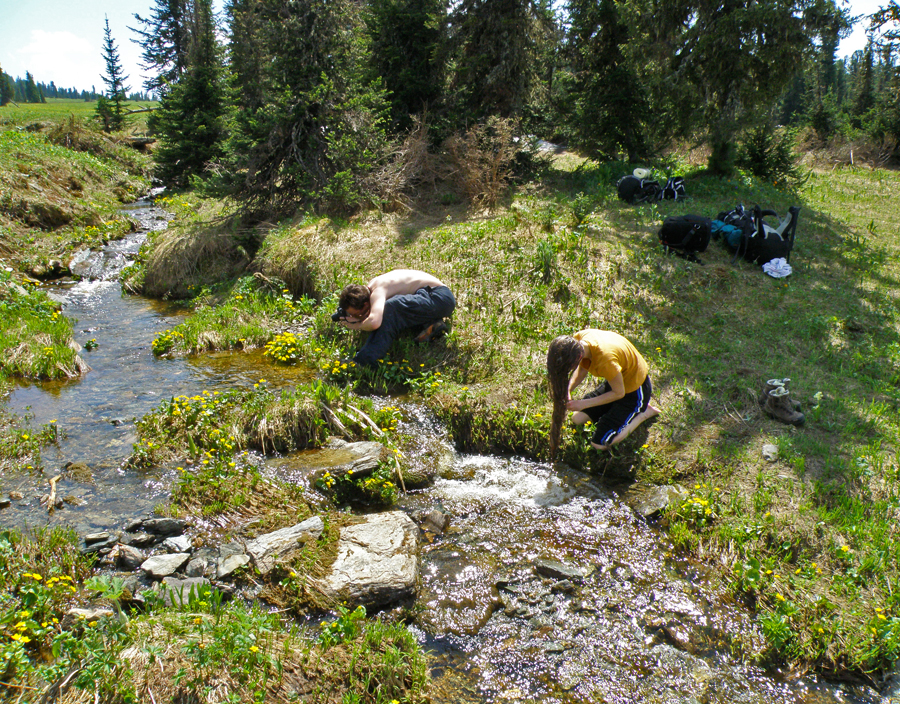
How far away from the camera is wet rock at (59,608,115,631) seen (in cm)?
310

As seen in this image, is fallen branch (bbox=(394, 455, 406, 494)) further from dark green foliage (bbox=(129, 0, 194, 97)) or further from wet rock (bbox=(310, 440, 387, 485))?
dark green foliage (bbox=(129, 0, 194, 97))

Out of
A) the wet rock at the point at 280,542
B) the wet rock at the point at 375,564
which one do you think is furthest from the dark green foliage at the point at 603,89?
the wet rock at the point at 280,542

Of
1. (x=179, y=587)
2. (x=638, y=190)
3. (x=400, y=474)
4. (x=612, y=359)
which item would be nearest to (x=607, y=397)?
(x=612, y=359)

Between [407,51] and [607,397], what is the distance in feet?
40.1

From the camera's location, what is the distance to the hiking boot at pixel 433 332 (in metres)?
7.14

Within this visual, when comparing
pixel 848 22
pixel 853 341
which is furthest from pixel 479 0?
pixel 853 341

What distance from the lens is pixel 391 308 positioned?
6676 mm

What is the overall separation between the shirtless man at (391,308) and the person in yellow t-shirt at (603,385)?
2368 millimetres

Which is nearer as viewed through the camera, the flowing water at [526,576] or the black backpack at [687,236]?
the flowing water at [526,576]

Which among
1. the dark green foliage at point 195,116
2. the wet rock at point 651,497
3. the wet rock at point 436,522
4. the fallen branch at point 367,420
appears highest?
the dark green foliage at point 195,116

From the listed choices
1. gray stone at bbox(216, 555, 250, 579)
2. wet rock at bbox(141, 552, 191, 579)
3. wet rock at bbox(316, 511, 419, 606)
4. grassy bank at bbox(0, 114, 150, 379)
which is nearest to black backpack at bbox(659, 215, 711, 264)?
wet rock at bbox(316, 511, 419, 606)

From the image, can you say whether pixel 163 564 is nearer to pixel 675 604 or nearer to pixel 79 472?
pixel 79 472

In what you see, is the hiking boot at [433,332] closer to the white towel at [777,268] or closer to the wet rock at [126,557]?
the wet rock at [126,557]

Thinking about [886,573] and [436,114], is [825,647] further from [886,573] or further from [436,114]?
[436,114]
